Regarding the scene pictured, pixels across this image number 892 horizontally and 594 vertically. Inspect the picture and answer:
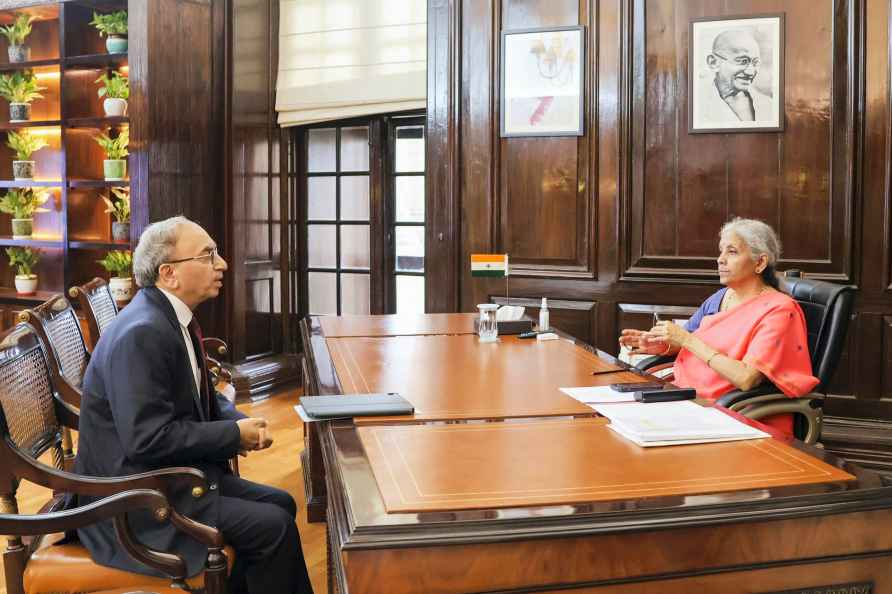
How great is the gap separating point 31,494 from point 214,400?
6.72 ft

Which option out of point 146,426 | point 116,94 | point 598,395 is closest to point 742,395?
point 598,395

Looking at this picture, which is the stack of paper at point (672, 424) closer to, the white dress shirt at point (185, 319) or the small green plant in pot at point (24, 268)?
the white dress shirt at point (185, 319)

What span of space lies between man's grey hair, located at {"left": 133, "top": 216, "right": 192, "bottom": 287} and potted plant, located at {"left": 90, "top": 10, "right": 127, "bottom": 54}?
3.86m

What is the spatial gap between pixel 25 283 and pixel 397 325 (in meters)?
3.87

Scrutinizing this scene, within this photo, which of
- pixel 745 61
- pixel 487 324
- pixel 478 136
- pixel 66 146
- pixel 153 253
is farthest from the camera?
pixel 66 146

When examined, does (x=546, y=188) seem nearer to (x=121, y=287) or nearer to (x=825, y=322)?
(x=825, y=322)

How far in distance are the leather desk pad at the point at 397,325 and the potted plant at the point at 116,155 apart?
2508 millimetres

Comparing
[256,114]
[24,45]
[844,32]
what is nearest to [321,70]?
[256,114]

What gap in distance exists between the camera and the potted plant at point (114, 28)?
18.6 feet

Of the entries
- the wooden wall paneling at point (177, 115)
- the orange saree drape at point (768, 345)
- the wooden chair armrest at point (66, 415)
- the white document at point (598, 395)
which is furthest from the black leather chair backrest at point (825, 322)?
the wooden wall paneling at point (177, 115)

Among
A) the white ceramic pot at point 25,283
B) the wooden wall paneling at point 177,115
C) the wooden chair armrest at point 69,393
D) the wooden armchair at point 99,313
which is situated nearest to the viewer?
the wooden chair armrest at point 69,393

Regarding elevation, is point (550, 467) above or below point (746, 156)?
below

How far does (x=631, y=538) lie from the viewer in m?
1.45

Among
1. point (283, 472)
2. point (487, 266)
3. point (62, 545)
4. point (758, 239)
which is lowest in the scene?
point (283, 472)
